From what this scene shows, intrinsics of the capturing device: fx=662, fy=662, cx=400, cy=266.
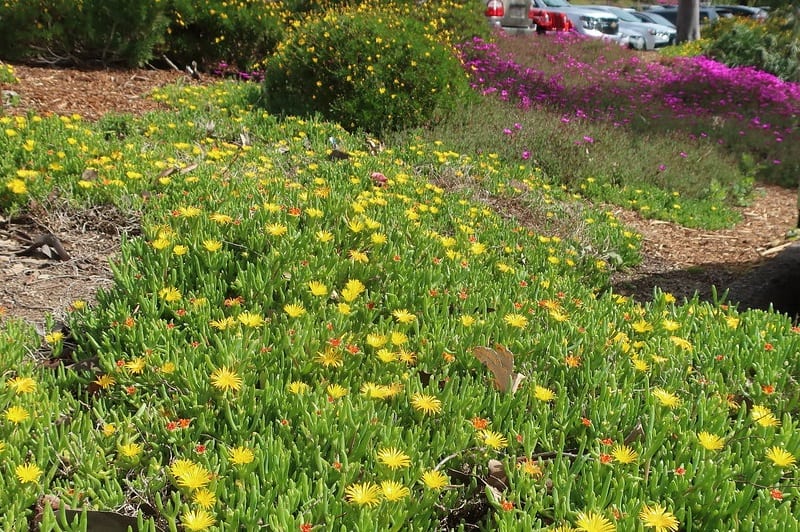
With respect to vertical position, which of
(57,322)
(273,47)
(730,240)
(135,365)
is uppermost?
(273,47)

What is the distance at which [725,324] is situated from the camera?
277cm

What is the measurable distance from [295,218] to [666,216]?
468 cm

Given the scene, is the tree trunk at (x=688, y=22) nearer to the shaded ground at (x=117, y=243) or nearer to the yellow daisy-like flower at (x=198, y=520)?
the shaded ground at (x=117, y=243)

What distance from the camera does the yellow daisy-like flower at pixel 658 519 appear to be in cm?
152

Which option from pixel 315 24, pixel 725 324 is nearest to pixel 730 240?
pixel 725 324

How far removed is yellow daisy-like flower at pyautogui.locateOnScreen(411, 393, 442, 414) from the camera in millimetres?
1923

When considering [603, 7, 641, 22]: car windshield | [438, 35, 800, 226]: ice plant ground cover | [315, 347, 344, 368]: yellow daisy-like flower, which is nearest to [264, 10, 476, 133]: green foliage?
[438, 35, 800, 226]: ice plant ground cover

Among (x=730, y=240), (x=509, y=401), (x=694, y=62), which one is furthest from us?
(x=694, y=62)

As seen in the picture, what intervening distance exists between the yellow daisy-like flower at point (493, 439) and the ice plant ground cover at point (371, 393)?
0.02 metres

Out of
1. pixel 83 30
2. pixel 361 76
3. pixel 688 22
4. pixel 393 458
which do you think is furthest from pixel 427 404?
pixel 688 22

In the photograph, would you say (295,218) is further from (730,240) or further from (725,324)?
(730,240)

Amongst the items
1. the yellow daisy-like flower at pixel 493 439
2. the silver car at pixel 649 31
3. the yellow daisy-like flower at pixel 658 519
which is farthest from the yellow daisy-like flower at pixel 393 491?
the silver car at pixel 649 31

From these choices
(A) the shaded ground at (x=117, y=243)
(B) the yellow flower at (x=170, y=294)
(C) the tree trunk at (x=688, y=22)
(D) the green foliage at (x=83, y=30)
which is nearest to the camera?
(B) the yellow flower at (x=170, y=294)

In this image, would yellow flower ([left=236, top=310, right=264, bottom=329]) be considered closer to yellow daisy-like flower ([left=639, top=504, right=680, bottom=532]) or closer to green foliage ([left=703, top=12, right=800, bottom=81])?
yellow daisy-like flower ([left=639, top=504, right=680, bottom=532])
